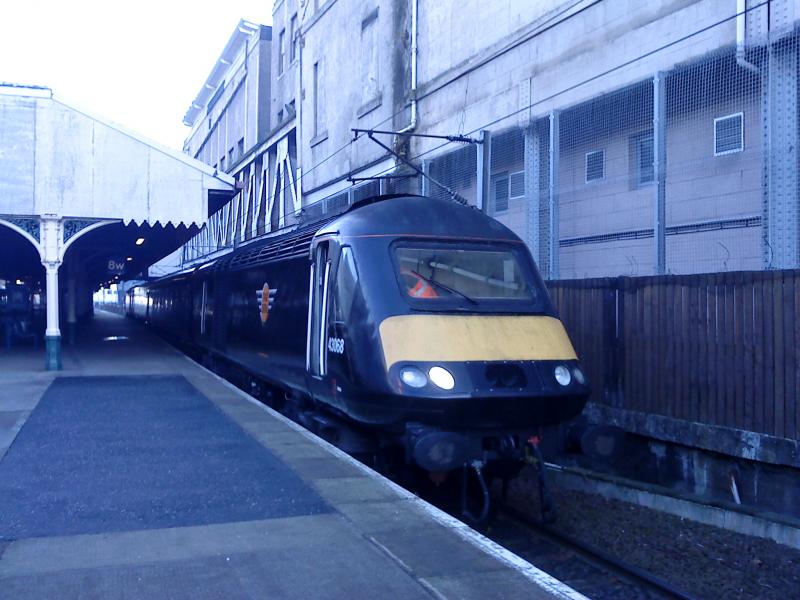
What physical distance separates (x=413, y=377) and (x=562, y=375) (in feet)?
4.73

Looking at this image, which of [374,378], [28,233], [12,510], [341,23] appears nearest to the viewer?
[12,510]

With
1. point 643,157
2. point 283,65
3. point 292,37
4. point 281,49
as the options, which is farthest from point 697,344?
point 281,49

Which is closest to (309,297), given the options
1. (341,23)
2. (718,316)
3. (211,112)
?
(718,316)

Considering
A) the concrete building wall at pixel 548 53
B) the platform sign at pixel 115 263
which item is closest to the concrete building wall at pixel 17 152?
the concrete building wall at pixel 548 53

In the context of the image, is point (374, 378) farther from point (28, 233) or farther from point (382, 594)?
point (28, 233)

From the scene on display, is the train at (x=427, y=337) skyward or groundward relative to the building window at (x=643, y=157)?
groundward

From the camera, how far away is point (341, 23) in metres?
22.8

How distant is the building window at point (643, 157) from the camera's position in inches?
458

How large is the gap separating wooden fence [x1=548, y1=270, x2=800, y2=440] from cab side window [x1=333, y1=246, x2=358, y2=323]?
4011 mm

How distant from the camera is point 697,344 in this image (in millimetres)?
9258

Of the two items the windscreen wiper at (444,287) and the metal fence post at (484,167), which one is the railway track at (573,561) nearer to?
the windscreen wiper at (444,287)

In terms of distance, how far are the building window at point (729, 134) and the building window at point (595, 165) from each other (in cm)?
210

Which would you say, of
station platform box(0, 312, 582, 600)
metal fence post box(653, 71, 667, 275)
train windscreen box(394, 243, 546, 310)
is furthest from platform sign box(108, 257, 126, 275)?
train windscreen box(394, 243, 546, 310)

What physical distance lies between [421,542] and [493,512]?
280 cm
